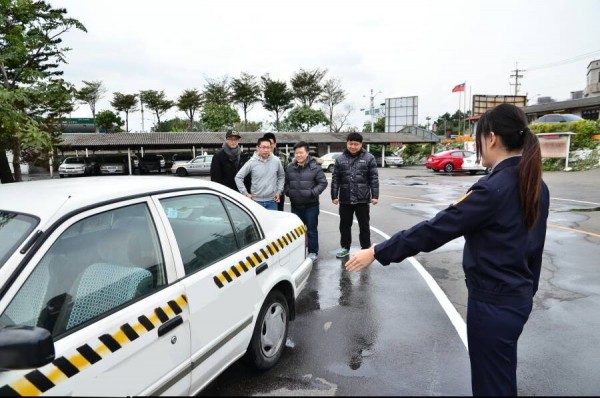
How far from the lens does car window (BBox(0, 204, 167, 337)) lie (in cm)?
165

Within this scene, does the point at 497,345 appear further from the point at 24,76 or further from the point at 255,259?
the point at 24,76

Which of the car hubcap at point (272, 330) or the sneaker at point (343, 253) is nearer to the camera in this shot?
the car hubcap at point (272, 330)

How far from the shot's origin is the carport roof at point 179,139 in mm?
33094

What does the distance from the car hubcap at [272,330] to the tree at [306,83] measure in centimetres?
5336

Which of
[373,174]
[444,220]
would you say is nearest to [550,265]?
[373,174]

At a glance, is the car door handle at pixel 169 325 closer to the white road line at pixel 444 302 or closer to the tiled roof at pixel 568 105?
the white road line at pixel 444 302

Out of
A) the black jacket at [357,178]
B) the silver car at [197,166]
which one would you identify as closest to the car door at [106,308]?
the black jacket at [357,178]

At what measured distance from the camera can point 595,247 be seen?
21.1 feet

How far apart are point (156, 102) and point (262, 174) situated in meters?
52.7

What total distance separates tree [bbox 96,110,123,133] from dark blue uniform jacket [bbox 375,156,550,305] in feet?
181

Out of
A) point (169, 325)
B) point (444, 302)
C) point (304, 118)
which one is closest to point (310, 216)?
point (444, 302)

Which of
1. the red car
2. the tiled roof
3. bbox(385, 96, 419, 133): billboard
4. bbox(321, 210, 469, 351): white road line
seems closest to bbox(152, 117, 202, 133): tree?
bbox(385, 96, 419, 133): billboard

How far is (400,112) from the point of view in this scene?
153ft

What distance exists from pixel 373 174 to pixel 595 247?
396 centimetres
